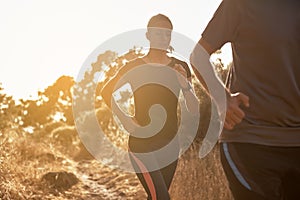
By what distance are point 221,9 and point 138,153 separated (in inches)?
81.1

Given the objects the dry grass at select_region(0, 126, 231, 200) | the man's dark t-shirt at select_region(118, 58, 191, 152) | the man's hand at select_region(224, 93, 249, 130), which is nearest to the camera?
the man's hand at select_region(224, 93, 249, 130)

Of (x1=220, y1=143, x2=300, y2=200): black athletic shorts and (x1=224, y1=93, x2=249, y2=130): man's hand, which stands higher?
(x1=224, y1=93, x2=249, y2=130): man's hand

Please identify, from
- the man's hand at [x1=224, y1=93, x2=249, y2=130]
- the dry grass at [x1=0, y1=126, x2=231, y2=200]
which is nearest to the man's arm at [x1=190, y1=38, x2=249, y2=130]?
the man's hand at [x1=224, y1=93, x2=249, y2=130]

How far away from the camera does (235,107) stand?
9.95 ft

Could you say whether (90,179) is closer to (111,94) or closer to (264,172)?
(111,94)

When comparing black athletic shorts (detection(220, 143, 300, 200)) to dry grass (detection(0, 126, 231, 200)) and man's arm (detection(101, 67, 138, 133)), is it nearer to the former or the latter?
man's arm (detection(101, 67, 138, 133))

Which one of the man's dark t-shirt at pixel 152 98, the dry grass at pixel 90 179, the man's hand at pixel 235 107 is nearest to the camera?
the man's hand at pixel 235 107

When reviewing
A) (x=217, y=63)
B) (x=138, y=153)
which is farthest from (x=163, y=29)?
(x=217, y=63)

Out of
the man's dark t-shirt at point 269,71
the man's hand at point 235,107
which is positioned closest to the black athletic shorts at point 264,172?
the man's dark t-shirt at point 269,71

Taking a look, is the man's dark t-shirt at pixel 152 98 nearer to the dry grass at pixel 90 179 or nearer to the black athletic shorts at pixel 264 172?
the black athletic shorts at pixel 264 172

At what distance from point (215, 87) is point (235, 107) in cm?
16

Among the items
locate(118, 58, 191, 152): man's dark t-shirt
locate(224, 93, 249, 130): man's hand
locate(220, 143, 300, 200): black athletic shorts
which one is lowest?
locate(220, 143, 300, 200): black athletic shorts

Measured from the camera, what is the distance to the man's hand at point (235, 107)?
303 centimetres

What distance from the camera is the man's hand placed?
303cm
